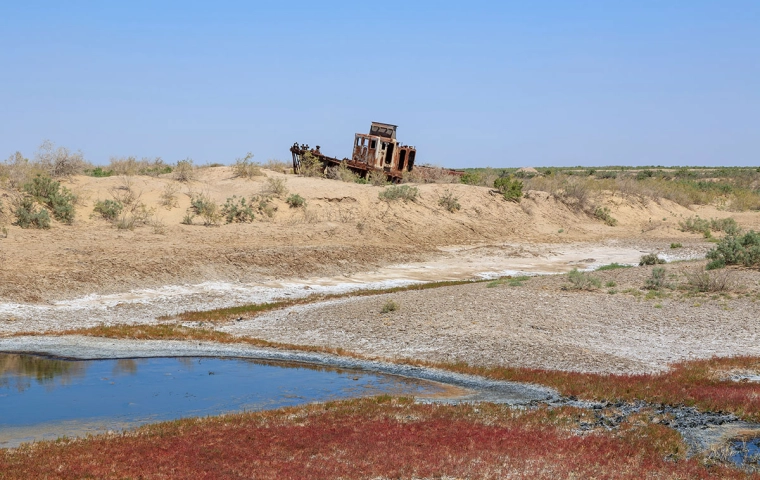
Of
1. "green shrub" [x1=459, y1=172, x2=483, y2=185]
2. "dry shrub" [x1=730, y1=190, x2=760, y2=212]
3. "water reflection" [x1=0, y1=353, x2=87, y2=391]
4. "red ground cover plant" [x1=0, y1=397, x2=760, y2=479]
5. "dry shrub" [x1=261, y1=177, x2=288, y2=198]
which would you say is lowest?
"water reflection" [x1=0, y1=353, x2=87, y2=391]

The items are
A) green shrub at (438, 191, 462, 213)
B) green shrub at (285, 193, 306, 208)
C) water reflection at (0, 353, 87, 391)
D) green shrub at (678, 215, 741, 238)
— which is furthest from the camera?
green shrub at (678, 215, 741, 238)

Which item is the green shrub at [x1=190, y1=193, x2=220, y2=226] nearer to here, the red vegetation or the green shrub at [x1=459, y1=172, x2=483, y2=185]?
the green shrub at [x1=459, y1=172, x2=483, y2=185]

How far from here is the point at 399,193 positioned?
4728 cm

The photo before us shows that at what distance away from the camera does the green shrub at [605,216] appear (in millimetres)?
55406

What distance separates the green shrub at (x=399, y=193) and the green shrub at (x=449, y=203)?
1650 millimetres

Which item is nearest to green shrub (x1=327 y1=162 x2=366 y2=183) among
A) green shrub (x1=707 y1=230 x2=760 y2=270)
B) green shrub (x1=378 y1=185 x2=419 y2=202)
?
green shrub (x1=378 y1=185 x2=419 y2=202)

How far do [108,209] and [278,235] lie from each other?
8.00m

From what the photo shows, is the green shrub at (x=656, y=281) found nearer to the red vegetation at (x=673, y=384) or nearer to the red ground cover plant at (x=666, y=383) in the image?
the red ground cover plant at (x=666, y=383)

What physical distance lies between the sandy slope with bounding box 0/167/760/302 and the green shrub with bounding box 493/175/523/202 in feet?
2.27

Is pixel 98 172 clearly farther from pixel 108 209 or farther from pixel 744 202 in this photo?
pixel 744 202

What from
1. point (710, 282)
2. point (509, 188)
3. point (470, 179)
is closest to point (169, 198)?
point (509, 188)

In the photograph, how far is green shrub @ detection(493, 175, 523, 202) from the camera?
A: 5262cm

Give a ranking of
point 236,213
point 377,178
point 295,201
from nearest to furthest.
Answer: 1. point 236,213
2. point 295,201
3. point 377,178

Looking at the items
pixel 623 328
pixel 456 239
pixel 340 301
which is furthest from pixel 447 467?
pixel 456 239
